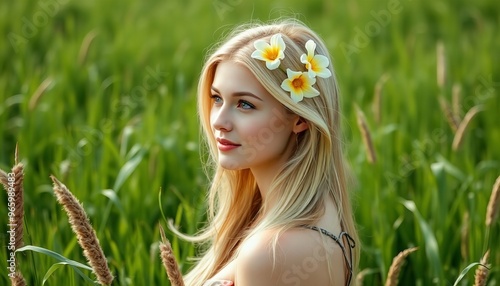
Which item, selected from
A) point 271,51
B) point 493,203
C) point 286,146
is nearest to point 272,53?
point 271,51

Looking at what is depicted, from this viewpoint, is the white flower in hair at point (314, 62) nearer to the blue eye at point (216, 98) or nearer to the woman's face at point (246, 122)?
the woman's face at point (246, 122)

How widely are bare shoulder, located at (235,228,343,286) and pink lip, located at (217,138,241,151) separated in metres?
0.24

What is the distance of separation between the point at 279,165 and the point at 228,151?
0.14 meters

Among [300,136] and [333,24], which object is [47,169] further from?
[333,24]

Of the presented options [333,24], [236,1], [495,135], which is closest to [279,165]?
[495,135]

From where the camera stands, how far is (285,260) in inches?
76.2

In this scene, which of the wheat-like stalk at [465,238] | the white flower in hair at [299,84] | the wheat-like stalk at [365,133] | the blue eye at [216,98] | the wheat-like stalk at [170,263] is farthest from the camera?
the wheat-like stalk at [465,238]

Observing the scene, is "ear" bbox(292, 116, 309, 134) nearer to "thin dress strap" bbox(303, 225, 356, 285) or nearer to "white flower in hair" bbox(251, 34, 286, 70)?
"white flower in hair" bbox(251, 34, 286, 70)

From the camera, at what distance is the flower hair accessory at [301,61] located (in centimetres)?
208

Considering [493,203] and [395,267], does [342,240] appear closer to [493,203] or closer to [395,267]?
[395,267]

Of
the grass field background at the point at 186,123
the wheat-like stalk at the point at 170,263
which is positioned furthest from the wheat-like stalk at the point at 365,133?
the wheat-like stalk at the point at 170,263

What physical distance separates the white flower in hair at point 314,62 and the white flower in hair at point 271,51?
59 millimetres

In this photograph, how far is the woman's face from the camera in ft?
6.84

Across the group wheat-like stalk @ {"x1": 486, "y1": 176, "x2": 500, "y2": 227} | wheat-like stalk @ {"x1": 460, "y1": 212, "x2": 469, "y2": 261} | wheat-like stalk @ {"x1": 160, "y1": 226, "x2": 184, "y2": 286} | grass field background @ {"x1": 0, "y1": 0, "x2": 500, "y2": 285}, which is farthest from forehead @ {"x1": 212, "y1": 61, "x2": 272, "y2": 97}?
wheat-like stalk @ {"x1": 460, "y1": 212, "x2": 469, "y2": 261}
